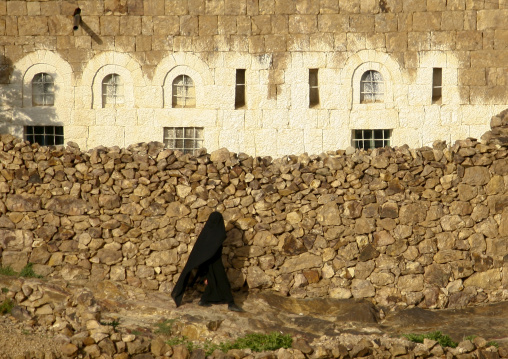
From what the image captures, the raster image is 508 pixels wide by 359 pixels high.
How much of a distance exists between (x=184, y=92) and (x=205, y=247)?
14.5 ft

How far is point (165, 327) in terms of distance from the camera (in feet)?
31.6

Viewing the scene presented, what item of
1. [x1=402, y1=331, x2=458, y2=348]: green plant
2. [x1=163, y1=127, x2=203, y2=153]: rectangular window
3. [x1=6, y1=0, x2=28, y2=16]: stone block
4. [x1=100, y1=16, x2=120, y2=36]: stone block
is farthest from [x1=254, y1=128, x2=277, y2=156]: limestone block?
[x1=402, y1=331, x2=458, y2=348]: green plant

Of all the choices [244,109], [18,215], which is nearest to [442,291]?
[244,109]

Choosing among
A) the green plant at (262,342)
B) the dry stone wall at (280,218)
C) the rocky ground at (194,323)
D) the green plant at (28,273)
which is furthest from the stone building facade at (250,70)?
the green plant at (262,342)

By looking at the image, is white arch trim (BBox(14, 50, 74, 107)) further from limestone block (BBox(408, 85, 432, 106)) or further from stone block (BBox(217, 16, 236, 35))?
limestone block (BBox(408, 85, 432, 106))

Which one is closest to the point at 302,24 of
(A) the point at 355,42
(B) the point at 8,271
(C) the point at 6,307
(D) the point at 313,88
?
(A) the point at 355,42

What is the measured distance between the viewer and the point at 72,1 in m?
13.8

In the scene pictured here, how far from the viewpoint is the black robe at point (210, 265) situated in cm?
1027

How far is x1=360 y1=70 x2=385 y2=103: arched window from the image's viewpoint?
1402 cm

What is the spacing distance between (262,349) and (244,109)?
5626 mm

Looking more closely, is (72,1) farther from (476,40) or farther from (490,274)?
(490,274)

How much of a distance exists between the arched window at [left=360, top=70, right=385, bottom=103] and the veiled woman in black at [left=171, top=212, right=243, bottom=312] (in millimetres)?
4775

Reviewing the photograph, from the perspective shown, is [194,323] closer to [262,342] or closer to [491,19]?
[262,342]

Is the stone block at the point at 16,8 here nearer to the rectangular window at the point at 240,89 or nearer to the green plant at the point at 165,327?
the rectangular window at the point at 240,89
